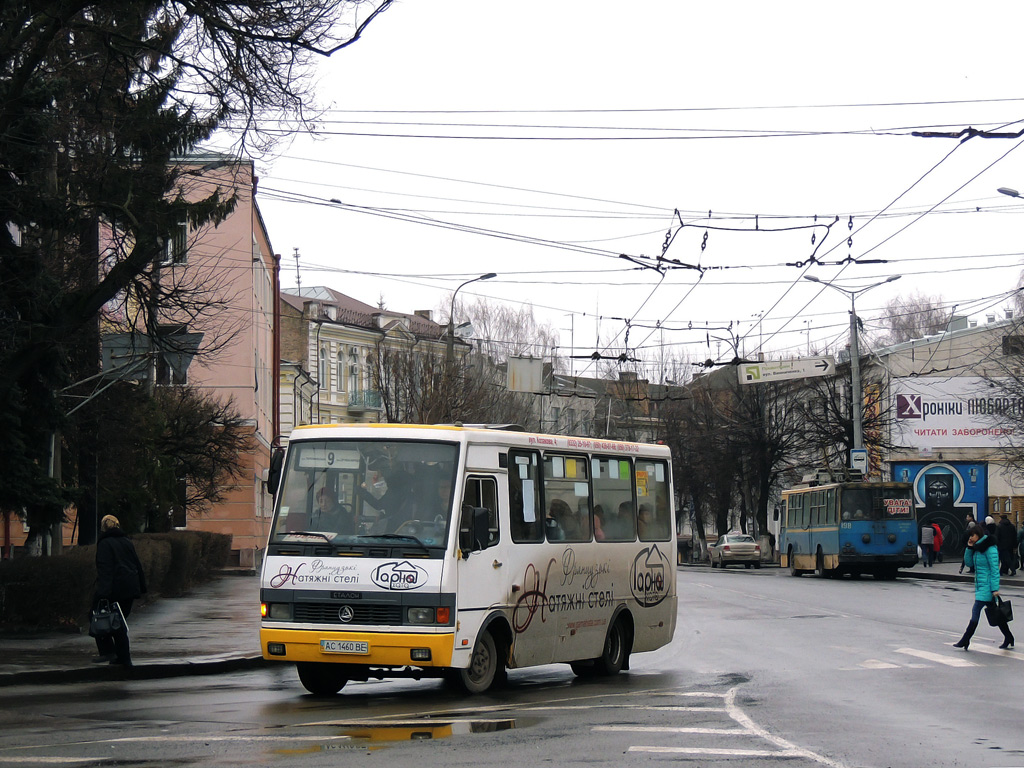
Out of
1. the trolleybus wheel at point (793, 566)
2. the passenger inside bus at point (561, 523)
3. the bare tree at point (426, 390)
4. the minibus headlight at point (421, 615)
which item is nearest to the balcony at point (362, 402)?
the bare tree at point (426, 390)

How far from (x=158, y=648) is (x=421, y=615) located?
20.2ft

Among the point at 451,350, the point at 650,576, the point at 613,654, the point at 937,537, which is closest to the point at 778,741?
the point at 613,654

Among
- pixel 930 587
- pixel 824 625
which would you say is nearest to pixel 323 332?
pixel 930 587

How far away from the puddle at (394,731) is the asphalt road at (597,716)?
2cm

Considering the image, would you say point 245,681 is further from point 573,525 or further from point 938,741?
point 938,741

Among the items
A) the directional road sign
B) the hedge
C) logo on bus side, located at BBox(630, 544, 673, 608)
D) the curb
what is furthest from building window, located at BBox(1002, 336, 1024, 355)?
the curb

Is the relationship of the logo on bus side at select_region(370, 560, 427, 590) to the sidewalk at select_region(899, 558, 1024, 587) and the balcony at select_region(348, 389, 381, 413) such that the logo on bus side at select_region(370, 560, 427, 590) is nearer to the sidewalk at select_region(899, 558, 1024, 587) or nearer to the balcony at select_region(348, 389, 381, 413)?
the sidewalk at select_region(899, 558, 1024, 587)

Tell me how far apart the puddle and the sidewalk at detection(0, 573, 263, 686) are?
4.86 metres

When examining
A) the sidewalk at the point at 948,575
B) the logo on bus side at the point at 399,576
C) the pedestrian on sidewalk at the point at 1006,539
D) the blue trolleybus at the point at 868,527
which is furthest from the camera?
the blue trolleybus at the point at 868,527

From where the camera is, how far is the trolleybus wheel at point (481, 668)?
12188 millimetres

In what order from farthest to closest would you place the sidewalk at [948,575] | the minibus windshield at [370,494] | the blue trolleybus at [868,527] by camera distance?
the blue trolleybus at [868,527], the sidewalk at [948,575], the minibus windshield at [370,494]

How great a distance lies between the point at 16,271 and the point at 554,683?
8.52 m

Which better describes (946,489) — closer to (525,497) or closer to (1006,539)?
(1006,539)

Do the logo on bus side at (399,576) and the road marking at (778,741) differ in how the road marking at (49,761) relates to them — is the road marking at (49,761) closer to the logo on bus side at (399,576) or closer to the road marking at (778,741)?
the logo on bus side at (399,576)
